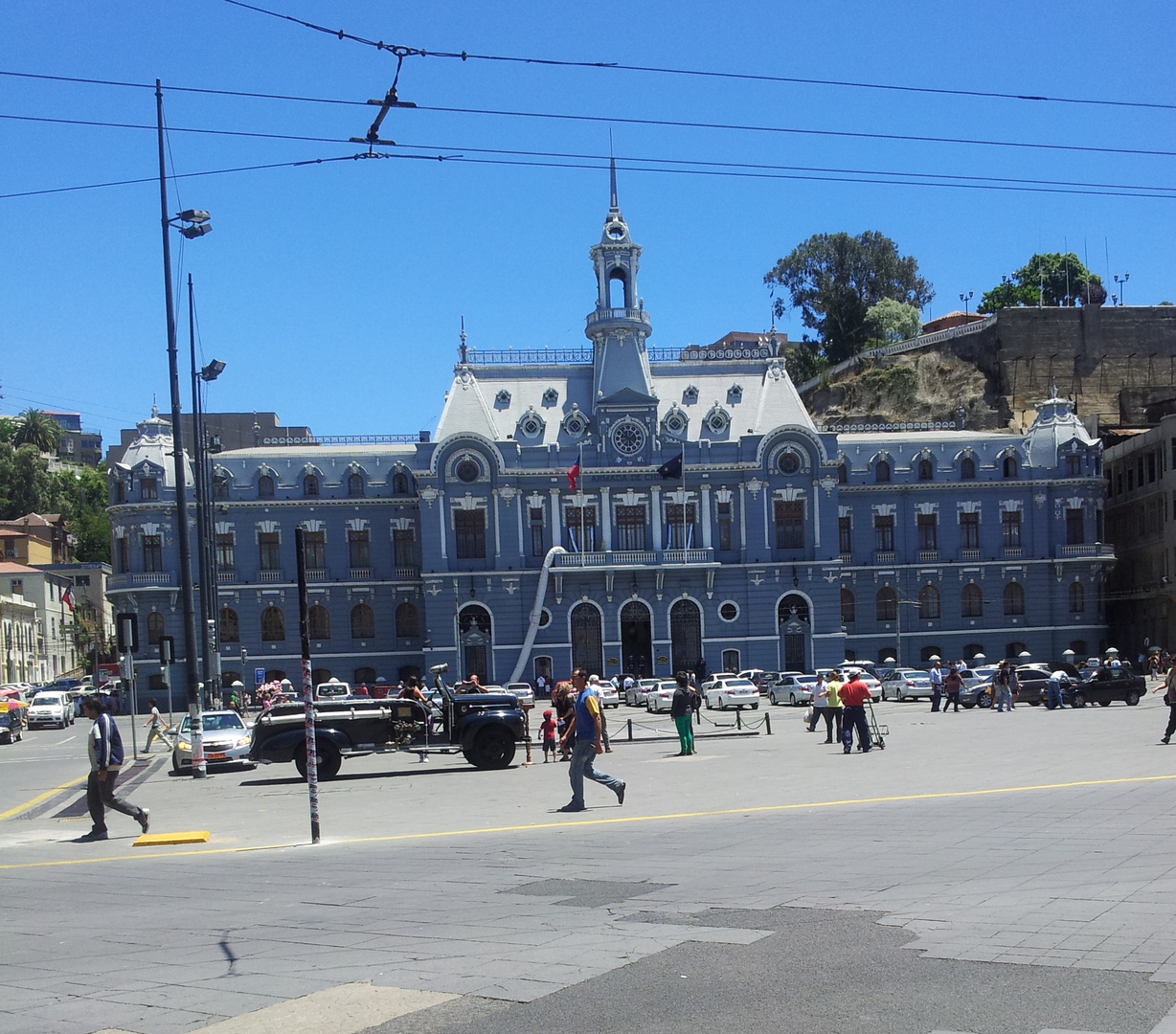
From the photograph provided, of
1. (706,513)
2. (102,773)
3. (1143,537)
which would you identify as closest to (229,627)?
(706,513)

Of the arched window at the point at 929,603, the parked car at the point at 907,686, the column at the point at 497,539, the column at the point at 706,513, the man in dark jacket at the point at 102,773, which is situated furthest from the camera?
the arched window at the point at 929,603

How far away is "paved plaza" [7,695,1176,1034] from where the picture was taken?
26.5ft

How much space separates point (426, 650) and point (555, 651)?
660cm

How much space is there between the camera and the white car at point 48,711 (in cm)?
5928

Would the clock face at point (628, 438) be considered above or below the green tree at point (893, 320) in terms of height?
below

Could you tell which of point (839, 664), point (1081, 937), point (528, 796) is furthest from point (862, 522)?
point (1081, 937)

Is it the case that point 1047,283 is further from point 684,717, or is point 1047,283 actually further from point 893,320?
point 684,717

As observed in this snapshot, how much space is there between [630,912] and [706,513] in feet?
195

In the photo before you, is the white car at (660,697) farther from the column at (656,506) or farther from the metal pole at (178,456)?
the metal pole at (178,456)

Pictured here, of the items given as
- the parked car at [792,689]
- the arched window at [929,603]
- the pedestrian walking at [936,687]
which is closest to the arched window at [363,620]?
the parked car at [792,689]

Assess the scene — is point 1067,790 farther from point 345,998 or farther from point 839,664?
point 839,664

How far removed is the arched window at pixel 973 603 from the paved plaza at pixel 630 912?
52684mm

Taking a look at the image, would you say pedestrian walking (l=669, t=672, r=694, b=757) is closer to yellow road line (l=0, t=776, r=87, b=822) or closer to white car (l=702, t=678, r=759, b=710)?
yellow road line (l=0, t=776, r=87, b=822)

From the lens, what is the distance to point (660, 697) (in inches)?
2106
